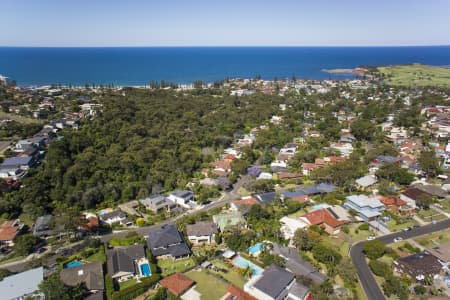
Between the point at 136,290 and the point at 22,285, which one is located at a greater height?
the point at 22,285

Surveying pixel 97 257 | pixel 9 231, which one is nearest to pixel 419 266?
pixel 97 257

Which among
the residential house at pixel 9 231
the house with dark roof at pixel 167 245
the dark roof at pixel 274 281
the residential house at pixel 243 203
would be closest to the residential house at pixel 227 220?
the residential house at pixel 243 203

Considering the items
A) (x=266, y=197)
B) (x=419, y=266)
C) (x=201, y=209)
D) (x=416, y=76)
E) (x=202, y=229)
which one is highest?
(x=416, y=76)

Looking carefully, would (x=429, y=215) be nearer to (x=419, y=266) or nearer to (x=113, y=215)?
(x=419, y=266)

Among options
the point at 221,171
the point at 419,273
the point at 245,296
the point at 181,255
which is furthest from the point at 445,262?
the point at 221,171

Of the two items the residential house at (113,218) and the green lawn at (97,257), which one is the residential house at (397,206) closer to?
the residential house at (113,218)

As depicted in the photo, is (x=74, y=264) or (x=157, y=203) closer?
(x=74, y=264)

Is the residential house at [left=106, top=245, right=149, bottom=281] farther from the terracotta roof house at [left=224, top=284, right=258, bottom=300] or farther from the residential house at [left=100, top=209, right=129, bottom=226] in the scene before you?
the terracotta roof house at [left=224, top=284, right=258, bottom=300]
